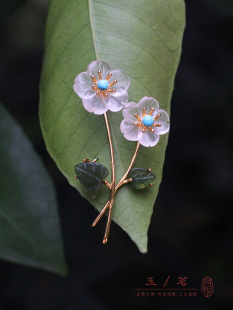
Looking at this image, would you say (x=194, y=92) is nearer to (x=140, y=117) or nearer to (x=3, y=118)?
(x=140, y=117)

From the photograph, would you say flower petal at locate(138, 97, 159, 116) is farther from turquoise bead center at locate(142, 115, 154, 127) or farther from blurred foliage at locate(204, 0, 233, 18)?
blurred foliage at locate(204, 0, 233, 18)

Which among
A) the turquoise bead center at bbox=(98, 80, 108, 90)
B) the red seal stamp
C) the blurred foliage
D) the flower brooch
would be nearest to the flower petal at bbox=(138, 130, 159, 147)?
the flower brooch

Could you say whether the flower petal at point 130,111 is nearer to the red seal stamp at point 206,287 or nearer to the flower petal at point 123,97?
the flower petal at point 123,97

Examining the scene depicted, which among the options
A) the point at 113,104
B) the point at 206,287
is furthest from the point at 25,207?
the point at 206,287

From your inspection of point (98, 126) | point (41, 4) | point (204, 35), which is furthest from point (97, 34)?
point (204, 35)

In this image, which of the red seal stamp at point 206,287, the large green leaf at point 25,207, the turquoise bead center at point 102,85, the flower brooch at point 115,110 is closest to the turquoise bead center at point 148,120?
the flower brooch at point 115,110
